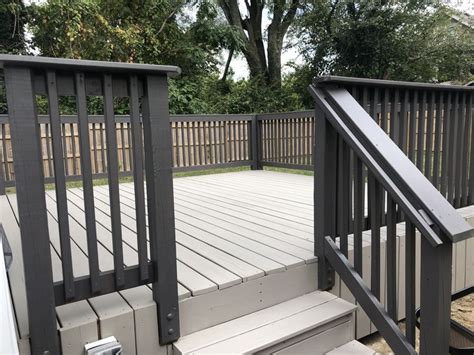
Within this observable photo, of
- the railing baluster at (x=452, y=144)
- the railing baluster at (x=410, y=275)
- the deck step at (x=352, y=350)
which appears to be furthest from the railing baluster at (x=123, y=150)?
the railing baluster at (x=410, y=275)

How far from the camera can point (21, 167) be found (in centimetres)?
113

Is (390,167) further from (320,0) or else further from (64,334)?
(320,0)

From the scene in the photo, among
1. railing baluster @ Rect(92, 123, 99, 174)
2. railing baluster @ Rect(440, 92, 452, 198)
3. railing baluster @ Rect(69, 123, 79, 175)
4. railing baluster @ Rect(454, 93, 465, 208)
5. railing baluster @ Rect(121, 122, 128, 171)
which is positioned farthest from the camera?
railing baluster @ Rect(121, 122, 128, 171)

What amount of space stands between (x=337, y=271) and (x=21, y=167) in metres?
1.41

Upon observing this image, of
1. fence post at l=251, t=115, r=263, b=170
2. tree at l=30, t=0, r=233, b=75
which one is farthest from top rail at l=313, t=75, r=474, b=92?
tree at l=30, t=0, r=233, b=75

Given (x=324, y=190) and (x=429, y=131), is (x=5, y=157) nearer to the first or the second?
(x=324, y=190)

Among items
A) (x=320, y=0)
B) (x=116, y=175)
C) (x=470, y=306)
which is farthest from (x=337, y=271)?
(x=320, y=0)

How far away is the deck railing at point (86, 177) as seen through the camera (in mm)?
1128

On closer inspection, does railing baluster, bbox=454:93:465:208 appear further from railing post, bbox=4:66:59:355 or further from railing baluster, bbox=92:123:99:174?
railing baluster, bbox=92:123:99:174

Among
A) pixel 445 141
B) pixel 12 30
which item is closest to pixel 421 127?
pixel 445 141

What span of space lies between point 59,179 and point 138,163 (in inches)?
10.2

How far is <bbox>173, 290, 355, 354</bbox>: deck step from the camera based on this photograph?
1.43 m

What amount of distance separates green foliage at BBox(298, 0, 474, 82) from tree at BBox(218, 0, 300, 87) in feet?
5.23

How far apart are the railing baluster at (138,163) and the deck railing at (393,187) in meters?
0.85
